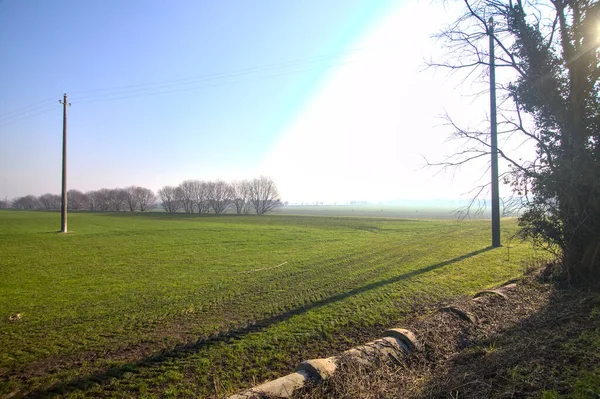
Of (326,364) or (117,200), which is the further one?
(117,200)

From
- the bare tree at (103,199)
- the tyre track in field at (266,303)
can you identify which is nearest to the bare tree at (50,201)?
the bare tree at (103,199)

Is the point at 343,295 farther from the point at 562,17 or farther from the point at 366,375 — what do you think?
the point at 562,17

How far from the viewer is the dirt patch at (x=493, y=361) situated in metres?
3.01

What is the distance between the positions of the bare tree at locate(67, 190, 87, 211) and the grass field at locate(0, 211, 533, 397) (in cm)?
11520

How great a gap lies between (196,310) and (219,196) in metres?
84.4

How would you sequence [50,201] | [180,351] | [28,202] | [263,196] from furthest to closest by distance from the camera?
[28,202], [50,201], [263,196], [180,351]

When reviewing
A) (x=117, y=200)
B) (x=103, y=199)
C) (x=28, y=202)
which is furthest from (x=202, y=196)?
(x=28, y=202)

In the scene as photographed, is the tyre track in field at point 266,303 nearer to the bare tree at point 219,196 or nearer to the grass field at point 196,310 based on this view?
the grass field at point 196,310

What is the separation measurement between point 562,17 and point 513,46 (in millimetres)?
973

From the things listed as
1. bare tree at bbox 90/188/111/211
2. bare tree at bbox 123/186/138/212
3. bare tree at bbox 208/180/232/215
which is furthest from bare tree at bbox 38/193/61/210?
bare tree at bbox 208/180/232/215

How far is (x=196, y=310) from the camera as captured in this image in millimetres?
7012

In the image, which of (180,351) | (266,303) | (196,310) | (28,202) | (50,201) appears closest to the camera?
(180,351)

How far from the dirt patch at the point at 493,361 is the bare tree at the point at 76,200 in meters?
131

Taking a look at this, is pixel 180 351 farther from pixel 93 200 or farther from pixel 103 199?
pixel 93 200
